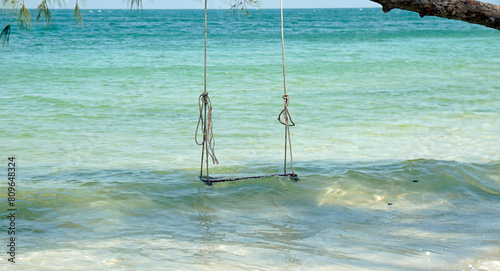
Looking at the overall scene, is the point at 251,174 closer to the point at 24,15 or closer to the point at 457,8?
the point at 24,15

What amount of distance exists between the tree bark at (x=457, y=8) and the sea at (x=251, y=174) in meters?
1.17

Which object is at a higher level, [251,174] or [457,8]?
[457,8]

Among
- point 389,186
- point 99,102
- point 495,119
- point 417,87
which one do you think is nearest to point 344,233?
point 389,186

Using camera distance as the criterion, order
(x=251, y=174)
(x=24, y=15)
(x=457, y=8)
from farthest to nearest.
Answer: (x=251, y=174)
(x=24, y=15)
(x=457, y=8)

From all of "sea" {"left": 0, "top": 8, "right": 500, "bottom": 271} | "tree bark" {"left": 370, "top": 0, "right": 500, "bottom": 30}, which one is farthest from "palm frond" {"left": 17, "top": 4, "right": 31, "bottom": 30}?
"tree bark" {"left": 370, "top": 0, "right": 500, "bottom": 30}

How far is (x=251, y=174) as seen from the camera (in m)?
4.75

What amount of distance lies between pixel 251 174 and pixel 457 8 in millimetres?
2436

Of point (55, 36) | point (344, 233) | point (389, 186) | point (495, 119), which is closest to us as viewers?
point (344, 233)

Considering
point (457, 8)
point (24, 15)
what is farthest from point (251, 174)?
point (457, 8)

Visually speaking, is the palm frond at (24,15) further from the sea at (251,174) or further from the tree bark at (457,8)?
the tree bark at (457,8)

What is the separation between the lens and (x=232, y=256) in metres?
2.82

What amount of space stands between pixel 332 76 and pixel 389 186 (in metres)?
8.41

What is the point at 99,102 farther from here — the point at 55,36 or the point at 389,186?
the point at 55,36

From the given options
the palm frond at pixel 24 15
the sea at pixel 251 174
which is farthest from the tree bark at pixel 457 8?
the palm frond at pixel 24 15
